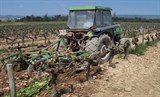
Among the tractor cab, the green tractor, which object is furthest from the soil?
the tractor cab

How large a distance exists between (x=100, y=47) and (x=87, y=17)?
107 centimetres

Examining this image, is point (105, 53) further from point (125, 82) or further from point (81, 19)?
point (125, 82)

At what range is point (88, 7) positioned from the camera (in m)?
8.97

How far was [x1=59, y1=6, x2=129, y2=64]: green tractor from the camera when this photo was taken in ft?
27.9

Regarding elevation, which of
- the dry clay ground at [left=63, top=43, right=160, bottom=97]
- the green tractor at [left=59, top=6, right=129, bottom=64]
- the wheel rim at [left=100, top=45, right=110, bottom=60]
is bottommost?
the dry clay ground at [left=63, top=43, right=160, bottom=97]

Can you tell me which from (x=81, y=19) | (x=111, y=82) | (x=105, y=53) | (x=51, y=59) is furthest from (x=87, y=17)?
(x=111, y=82)

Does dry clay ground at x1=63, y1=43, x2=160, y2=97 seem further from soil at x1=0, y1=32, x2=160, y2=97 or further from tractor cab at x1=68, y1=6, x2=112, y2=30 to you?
tractor cab at x1=68, y1=6, x2=112, y2=30

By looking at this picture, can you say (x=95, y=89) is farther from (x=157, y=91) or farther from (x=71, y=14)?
(x=71, y=14)

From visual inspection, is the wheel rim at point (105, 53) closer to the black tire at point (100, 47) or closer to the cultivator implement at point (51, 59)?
the black tire at point (100, 47)

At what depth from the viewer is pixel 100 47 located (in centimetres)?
869

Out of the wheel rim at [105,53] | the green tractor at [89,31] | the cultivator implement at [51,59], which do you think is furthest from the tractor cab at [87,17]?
the cultivator implement at [51,59]

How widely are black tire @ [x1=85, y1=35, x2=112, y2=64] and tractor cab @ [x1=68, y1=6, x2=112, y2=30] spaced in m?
0.47

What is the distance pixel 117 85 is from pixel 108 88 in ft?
1.13

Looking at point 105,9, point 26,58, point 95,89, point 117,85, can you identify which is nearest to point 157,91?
point 117,85
